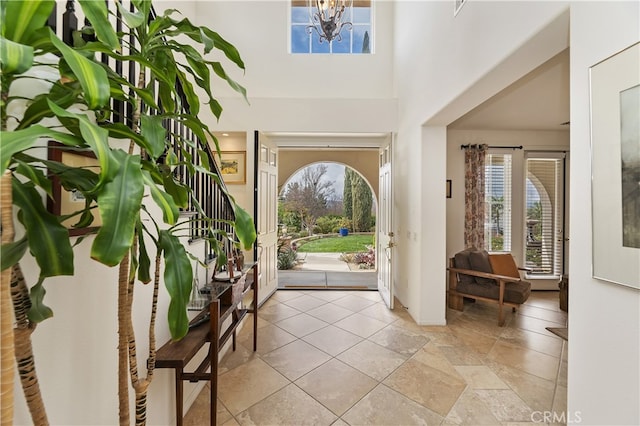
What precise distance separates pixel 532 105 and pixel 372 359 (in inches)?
141

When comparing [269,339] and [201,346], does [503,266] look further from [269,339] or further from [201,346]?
[201,346]

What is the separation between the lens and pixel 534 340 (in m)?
2.91

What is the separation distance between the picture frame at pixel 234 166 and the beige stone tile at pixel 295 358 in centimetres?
300

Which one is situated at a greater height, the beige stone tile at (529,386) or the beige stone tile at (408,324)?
the beige stone tile at (408,324)

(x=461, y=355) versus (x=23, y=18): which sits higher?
(x=23, y=18)

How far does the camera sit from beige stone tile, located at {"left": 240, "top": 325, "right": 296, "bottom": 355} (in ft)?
8.94

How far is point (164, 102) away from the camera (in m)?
0.98

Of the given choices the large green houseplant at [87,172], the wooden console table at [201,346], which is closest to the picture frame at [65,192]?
the large green houseplant at [87,172]

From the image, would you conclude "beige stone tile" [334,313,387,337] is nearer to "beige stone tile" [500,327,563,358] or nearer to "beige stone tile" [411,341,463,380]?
"beige stone tile" [411,341,463,380]

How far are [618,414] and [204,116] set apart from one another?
4.88 meters

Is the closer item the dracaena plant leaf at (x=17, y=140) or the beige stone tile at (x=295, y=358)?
the dracaena plant leaf at (x=17, y=140)

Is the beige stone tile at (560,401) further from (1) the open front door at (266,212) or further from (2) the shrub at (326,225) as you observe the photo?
(2) the shrub at (326,225)

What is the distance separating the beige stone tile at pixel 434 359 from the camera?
2.36 m

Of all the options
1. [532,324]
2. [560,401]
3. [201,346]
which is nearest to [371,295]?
[532,324]
